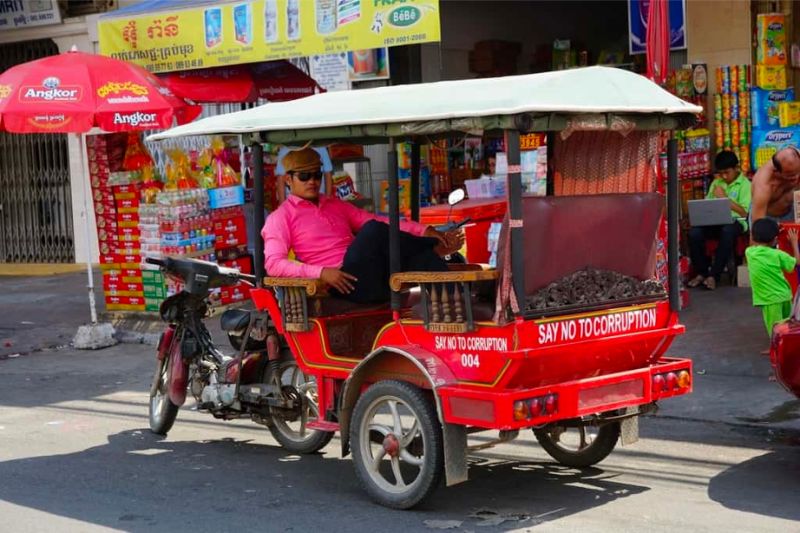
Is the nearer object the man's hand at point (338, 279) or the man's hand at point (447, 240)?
the man's hand at point (338, 279)

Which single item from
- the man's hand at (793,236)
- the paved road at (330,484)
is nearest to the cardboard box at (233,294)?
the paved road at (330,484)

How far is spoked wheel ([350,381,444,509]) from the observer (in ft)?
19.9

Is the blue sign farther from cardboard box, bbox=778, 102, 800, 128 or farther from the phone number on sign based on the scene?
the phone number on sign

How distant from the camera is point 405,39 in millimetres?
10805

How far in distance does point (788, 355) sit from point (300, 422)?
2.90m

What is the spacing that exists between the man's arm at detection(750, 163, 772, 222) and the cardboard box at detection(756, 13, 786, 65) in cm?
267

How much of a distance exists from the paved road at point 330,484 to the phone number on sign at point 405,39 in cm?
386

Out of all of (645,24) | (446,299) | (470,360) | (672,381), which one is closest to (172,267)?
(446,299)

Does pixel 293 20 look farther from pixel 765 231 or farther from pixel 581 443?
pixel 581 443

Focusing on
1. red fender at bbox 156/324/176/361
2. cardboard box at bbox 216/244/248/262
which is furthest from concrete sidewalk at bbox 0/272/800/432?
red fender at bbox 156/324/176/361

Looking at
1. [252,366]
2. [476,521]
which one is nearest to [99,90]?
[252,366]

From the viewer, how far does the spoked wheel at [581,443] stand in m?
6.88

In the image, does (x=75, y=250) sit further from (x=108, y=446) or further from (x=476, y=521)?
(x=476, y=521)

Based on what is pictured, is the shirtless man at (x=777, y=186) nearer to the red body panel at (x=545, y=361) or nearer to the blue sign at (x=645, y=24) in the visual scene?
the blue sign at (x=645, y=24)
